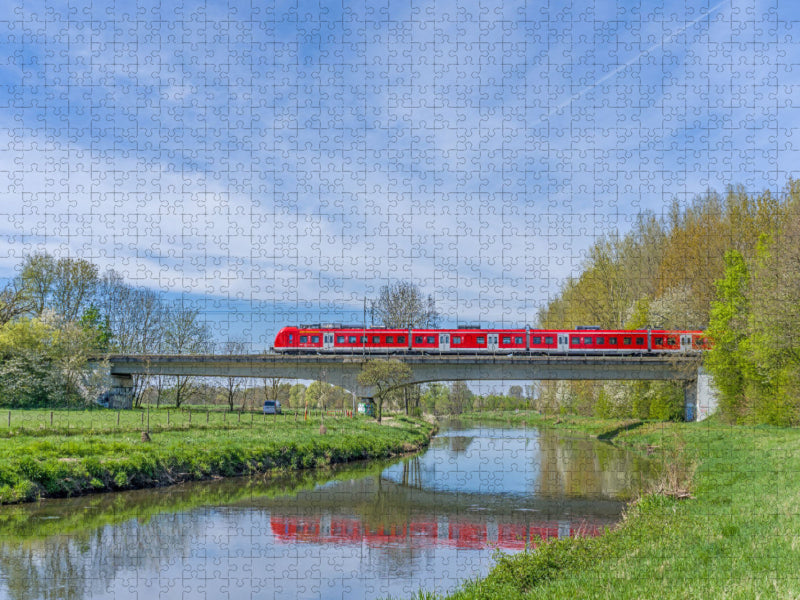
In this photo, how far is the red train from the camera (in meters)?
50.0

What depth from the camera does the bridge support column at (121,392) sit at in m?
57.1

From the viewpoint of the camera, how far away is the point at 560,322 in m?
66.1

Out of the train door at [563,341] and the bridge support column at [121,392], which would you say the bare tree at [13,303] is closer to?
the bridge support column at [121,392]

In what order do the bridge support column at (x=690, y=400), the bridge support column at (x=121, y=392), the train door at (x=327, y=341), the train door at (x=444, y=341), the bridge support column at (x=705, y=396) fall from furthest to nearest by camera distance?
the bridge support column at (x=121, y=392)
the train door at (x=327, y=341)
the train door at (x=444, y=341)
the bridge support column at (x=690, y=400)
the bridge support column at (x=705, y=396)

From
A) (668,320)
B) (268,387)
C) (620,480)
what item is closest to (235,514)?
(620,480)

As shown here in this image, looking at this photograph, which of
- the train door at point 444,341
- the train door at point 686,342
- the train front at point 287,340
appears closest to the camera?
the train door at point 686,342

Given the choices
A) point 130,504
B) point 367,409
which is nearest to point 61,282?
point 367,409

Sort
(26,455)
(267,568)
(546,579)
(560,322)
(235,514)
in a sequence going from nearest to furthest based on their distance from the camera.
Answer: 1. (546,579)
2. (267,568)
3. (235,514)
4. (26,455)
5. (560,322)

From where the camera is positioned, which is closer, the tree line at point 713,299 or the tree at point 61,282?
the tree line at point 713,299

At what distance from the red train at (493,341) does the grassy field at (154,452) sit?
1242 cm

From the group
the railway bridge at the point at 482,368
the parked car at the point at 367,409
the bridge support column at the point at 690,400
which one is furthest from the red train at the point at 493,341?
the parked car at the point at 367,409

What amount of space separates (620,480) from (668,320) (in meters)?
27.3

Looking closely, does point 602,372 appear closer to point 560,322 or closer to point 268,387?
point 560,322

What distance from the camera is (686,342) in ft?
163
